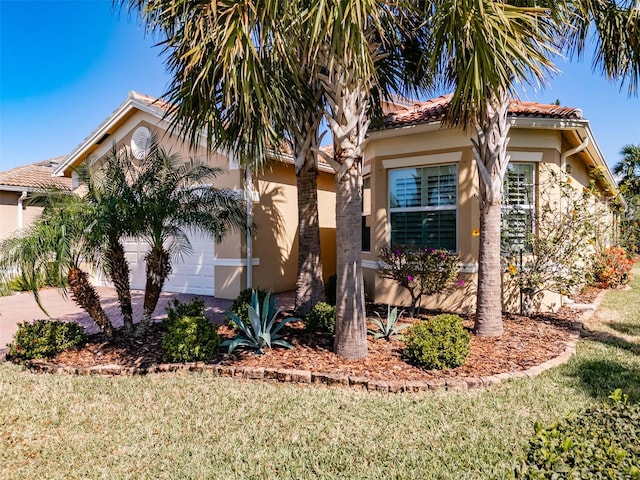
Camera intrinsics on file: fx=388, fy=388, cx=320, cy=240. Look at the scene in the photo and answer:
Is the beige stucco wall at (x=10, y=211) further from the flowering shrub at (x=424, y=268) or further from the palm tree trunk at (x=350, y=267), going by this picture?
the palm tree trunk at (x=350, y=267)

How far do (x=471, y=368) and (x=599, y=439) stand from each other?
3.17 meters

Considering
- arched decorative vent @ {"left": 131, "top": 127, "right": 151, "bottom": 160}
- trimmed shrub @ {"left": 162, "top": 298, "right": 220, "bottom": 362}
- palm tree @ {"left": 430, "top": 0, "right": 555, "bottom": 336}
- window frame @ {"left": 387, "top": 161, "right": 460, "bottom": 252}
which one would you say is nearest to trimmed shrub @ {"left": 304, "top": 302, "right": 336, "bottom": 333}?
trimmed shrub @ {"left": 162, "top": 298, "right": 220, "bottom": 362}

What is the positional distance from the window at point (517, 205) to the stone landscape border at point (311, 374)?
3160 millimetres

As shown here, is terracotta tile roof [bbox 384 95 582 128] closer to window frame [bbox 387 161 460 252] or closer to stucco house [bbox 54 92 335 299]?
window frame [bbox 387 161 460 252]

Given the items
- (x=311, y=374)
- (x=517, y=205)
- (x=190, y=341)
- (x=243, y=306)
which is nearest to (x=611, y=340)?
(x=517, y=205)

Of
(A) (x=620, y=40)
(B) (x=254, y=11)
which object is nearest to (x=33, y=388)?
(B) (x=254, y=11)

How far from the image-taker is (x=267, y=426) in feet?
14.1

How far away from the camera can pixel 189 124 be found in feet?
20.7

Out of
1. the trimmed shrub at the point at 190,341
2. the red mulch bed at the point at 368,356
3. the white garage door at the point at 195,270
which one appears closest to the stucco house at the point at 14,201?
the white garage door at the point at 195,270

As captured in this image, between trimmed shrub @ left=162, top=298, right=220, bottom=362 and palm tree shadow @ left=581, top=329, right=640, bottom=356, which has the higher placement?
trimmed shrub @ left=162, top=298, right=220, bottom=362

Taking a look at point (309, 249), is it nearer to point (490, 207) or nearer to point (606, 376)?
point (490, 207)

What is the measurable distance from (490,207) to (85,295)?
7.61 m

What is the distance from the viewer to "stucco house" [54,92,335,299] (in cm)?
1179

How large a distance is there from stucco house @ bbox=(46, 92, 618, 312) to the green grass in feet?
14.0
